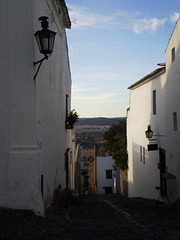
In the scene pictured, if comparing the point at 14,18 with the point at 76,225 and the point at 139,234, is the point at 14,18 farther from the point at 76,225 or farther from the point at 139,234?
the point at 139,234

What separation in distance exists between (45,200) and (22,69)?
3375mm

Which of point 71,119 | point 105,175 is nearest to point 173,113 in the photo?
point 71,119

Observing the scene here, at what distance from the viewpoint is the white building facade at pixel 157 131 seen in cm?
1047

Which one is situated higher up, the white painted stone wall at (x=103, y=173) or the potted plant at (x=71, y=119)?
the potted plant at (x=71, y=119)

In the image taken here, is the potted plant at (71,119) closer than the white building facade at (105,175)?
Yes

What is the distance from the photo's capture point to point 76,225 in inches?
210

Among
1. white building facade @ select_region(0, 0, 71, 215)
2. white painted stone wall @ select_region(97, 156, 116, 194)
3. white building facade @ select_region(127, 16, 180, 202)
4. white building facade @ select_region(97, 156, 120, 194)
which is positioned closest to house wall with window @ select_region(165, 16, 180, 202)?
white building facade @ select_region(127, 16, 180, 202)

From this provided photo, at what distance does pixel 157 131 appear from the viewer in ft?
43.5

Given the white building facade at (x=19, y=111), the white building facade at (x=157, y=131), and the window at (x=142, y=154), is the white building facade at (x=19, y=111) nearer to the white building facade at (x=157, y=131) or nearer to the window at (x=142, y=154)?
the white building facade at (x=157, y=131)

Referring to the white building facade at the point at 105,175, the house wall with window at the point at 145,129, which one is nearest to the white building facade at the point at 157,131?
Answer: the house wall with window at the point at 145,129

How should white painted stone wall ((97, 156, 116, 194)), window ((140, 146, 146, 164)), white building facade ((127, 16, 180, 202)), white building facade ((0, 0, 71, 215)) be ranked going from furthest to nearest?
white painted stone wall ((97, 156, 116, 194)) → window ((140, 146, 146, 164)) → white building facade ((127, 16, 180, 202)) → white building facade ((0, 0, 71, 215))

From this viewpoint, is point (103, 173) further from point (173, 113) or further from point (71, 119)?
point (173, 113)

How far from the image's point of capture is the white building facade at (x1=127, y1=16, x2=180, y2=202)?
10469mm

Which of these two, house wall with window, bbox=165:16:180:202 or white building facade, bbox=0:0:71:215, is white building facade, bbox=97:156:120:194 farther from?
white building facade, bbox=0:0:71:215
